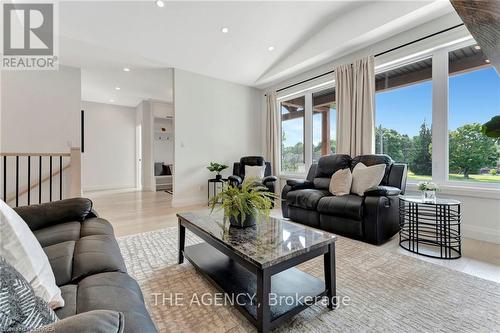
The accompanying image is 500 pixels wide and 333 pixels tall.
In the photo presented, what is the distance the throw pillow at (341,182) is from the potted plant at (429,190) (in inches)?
32.0

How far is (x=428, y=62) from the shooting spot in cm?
314

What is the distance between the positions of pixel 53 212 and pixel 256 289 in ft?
5.16

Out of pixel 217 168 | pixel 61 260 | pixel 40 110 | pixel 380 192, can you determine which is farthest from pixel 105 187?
pixel 380 192

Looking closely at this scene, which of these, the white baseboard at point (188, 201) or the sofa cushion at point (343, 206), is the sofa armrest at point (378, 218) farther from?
the white baseboard at point (188, 201)

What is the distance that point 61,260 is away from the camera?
1140 millimetres

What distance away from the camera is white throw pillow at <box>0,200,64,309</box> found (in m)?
0.80

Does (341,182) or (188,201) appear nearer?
(341,182)

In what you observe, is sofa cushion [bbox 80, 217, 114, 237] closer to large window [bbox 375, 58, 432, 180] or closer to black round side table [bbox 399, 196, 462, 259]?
black round side table [bbox 399, 196, 462, 259]

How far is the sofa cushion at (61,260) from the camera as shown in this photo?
1.02 metres

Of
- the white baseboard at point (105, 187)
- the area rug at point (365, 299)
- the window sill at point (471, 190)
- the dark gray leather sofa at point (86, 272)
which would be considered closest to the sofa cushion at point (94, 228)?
the dark gray leather sofa at point (86, 272)

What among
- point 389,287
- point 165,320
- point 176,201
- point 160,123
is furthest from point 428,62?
point 160,123

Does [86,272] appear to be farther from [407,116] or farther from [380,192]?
[407,116]

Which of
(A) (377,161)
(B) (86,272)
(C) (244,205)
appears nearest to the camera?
(B) (86,272)

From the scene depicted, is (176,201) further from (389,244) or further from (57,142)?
(389,244)
